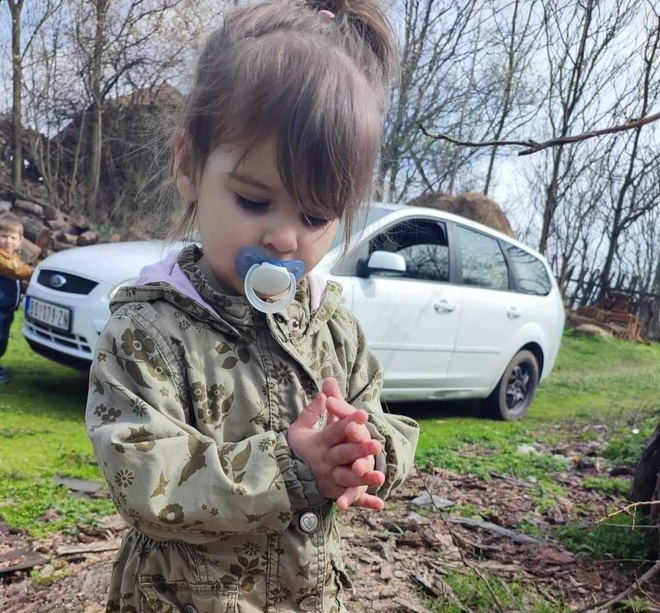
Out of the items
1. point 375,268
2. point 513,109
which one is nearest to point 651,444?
point 375,268

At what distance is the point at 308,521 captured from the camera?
1.18 metres

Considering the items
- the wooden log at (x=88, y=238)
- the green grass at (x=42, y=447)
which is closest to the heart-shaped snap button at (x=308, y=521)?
the green grass at (x=42, y=447)

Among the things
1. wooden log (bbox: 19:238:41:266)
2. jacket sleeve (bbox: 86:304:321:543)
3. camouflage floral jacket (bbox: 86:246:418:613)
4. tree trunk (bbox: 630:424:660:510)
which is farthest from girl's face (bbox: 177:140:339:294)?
wooden log (bbox: 19:238:41:266)

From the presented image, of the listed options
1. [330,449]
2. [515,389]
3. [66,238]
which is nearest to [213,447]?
[330,449]

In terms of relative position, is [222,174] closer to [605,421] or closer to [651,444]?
[651,444]

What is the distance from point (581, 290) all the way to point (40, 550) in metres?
19.9

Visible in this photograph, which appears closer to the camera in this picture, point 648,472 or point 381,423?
point 381,423

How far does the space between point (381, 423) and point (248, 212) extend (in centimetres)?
51

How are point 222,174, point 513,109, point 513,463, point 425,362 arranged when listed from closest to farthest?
1. point 222,174
2. point 513,463
3. point 425,362
4. point 513,109

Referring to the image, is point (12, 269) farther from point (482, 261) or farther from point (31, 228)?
point (31, 228)

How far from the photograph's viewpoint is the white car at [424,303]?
432 centimetres

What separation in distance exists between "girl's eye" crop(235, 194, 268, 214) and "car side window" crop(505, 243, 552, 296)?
17.1 ft

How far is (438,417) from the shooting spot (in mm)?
5938

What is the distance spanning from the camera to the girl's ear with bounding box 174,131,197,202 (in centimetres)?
129
